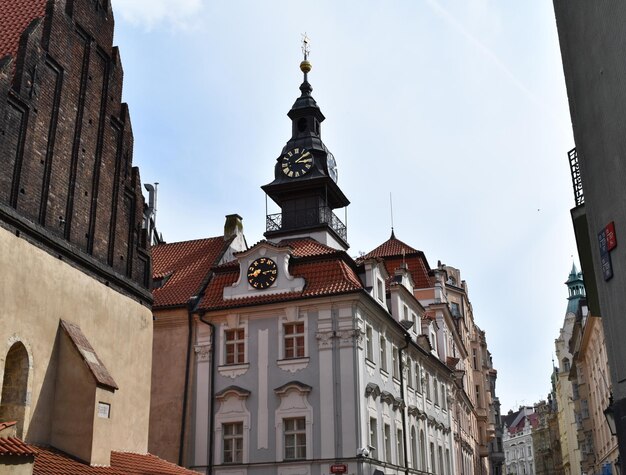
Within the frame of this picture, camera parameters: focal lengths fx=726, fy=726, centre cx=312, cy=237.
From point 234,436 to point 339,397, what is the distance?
420cm

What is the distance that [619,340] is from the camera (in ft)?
35.3

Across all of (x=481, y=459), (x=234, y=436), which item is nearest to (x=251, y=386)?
(x=234, y=436)

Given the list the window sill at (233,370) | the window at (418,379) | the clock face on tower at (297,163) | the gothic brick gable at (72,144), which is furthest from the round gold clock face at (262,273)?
the window at (418,379)

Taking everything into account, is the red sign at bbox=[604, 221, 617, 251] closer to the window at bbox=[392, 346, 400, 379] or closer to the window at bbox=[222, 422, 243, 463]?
the window at bbox=[222, 422, 243, 463]

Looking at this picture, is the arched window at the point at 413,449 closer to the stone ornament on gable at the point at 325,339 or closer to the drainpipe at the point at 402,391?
the drainpipe at the point at 402,391

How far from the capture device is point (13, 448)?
11695 millimetres

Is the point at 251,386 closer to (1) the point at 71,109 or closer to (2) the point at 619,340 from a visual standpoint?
(1) the point at 71,109

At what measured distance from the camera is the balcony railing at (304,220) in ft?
118

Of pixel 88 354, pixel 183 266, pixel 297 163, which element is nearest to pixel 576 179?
pixel 88 354

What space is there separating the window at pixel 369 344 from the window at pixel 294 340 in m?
2.41

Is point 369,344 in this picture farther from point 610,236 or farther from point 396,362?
point 610,236

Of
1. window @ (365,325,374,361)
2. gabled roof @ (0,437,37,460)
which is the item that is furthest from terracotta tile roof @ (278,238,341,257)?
gabled roof @ (0,437,37,460)

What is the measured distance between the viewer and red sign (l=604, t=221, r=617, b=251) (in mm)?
10844

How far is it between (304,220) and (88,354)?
21.7 metres
